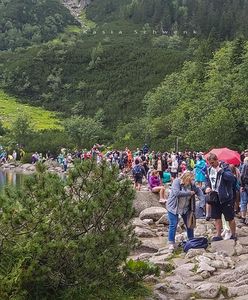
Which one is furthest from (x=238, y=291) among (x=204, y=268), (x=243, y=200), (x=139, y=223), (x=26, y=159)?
(x=26, y=159)

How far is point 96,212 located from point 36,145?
61643mm

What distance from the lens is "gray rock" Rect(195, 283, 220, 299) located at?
352 inches

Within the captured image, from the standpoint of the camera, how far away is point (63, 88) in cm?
11081

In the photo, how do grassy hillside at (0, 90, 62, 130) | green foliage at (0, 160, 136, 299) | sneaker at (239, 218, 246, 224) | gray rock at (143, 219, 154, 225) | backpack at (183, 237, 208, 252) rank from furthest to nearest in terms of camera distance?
grassy hillside at (0, 90, 62, 130) → gray rock at (143, 219, 154, 225) → sneaker at (239, 218, 246, 224) → backpack at (183, 237, 208, 252) → green foliage at (0, 160, 136, 299)

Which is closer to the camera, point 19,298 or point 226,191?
point 19,298

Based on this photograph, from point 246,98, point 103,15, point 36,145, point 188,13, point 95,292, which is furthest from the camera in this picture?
point 103,15

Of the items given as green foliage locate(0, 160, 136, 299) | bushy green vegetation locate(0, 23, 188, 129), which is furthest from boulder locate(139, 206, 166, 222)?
bushy green vegetation locate(0, 23, 188, 129)

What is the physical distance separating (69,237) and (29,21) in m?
179

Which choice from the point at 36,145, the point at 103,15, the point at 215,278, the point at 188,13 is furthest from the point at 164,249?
the point at 103,15

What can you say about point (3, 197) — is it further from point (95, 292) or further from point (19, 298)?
point (95, 292)

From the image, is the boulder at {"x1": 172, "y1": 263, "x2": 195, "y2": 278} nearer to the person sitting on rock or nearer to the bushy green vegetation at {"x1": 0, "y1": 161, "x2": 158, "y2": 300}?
the bushy green vegetation at {"x1": 0, "y1": 161, "x2": 158, "y2": 300}

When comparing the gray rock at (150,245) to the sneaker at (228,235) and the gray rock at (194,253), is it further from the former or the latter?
the sneaker at (228,235)

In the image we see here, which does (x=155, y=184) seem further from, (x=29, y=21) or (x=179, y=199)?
(x=29, y=21)

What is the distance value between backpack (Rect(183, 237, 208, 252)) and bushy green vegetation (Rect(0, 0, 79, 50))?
154 metres
